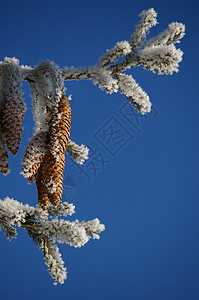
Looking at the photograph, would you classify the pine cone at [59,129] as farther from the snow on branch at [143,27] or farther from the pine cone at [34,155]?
the snow on branch at [143,27]

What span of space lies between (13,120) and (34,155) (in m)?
0.11

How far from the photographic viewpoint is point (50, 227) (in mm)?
924

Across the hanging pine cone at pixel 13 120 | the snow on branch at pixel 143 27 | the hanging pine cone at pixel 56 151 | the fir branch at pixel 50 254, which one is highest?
the snow on branch at pixel 143 27

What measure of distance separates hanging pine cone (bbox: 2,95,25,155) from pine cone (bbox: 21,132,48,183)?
0.06 meters

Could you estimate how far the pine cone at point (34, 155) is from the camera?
769mm

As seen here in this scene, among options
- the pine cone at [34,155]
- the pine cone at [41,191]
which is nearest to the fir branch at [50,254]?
the pine cone at [41,191]

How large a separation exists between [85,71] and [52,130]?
0.26m

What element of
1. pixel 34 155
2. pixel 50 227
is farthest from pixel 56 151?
pixel 50 227

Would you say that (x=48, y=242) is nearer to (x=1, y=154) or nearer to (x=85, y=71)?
(x=1, y=154)

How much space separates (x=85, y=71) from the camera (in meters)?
0.93

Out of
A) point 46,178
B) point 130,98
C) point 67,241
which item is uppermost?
point 130,98

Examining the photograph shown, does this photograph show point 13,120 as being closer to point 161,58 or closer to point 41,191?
point 41,191

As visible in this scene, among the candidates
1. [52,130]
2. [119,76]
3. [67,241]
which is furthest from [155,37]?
[67,241]

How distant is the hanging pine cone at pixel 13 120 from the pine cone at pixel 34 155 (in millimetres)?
55
